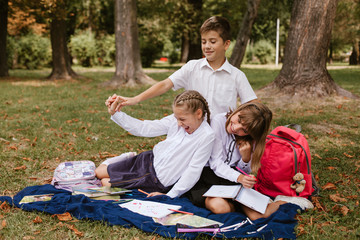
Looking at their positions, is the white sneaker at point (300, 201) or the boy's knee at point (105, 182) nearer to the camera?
the white sneaker at point (300, 201)

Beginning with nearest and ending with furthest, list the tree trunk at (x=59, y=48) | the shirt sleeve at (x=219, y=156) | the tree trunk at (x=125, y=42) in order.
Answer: the shirt sleeve at (x=219, y=156)
the tree trunk at (x=125, y=42)
the tree trunk at (x=59, y=48)

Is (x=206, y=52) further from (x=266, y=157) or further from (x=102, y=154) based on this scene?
(x=102, y=154)

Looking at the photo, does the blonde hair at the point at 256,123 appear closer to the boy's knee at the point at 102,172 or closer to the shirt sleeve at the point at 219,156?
the shirt sleeve at the point at 219,156

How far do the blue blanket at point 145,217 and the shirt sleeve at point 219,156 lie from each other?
393 mm

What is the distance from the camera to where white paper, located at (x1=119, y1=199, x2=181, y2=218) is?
3.09m

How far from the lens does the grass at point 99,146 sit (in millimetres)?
2912

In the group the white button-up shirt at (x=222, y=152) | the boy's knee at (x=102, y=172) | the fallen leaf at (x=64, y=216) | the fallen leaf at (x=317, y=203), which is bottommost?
the fallen leaf at (x=317, y=203)

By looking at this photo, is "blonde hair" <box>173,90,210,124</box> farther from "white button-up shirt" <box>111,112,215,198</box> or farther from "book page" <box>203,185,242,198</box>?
"book page" <box>203,185,242,198</box>

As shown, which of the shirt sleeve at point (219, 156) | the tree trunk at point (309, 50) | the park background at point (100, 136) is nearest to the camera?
the park background at point (100, 136)

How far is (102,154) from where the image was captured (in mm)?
5047

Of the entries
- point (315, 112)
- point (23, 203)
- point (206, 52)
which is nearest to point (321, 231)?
point (206, 52)

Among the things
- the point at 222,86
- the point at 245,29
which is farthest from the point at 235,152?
the point at 245,29

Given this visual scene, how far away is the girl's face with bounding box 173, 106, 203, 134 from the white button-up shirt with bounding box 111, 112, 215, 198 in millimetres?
69

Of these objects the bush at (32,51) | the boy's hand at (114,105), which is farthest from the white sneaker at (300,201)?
the bush at (32,51)
